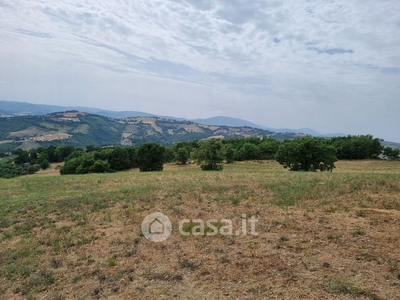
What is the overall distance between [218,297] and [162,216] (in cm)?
683

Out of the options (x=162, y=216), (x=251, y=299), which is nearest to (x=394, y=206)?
(x=251, y=299)

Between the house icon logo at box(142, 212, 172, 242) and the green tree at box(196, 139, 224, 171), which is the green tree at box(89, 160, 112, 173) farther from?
the house icon logo at box(142, 212, 172, 242)

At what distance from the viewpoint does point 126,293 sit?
718 cm

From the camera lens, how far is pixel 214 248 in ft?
30.9

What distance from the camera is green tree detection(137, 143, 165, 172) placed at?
53.4m

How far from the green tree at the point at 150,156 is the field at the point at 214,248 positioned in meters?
37.0

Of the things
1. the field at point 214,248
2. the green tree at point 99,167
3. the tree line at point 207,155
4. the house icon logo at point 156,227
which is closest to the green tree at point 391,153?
the tree line at point 207,155

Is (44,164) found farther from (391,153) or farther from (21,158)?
(391,153)

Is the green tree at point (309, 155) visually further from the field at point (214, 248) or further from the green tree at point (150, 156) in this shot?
the green tree at point (150, 156)

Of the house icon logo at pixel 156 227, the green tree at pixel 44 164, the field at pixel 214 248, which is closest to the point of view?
the field at pixel 214 248

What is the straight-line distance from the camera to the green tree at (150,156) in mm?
53406

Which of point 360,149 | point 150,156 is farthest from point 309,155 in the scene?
point 360,149

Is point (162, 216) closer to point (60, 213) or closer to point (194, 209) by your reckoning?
point (194, 209)

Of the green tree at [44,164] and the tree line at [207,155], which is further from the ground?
the tree line at [207,155]
